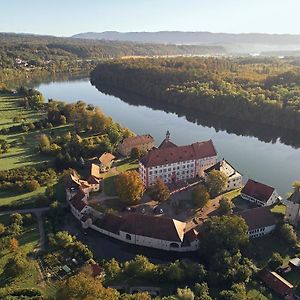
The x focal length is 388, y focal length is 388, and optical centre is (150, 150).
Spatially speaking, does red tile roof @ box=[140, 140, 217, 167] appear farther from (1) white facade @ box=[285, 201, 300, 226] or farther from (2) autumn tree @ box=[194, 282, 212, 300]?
(2) autumn tree @ box=[194, 282, 212, 300]

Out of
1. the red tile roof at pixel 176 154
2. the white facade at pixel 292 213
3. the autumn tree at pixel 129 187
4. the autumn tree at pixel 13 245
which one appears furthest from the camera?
the red tile roof at pixel 176 154

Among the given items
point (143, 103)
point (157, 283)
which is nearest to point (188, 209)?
point (157, 283)

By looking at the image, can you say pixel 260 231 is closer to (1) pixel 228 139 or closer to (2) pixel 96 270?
(2) pixel 96 270

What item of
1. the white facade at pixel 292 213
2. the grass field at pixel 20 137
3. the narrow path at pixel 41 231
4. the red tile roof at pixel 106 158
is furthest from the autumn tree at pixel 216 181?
the grass field at pixel 20 137

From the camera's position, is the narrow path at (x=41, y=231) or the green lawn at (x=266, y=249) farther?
the narrow path at (x=41, y=231)

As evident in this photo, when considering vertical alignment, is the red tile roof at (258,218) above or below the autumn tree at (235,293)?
above

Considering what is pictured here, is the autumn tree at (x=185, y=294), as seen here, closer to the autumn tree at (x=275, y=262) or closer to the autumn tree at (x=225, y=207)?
the autumn tree at (x=275, y=262)

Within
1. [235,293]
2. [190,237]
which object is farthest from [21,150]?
[235,293]
